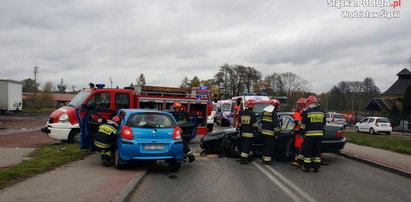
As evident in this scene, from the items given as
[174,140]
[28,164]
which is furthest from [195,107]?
[28,164]

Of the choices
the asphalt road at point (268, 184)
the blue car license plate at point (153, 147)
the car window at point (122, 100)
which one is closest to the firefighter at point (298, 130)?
the asphalt road at point (268, 184)

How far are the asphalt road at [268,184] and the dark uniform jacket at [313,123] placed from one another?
1041 millimetres

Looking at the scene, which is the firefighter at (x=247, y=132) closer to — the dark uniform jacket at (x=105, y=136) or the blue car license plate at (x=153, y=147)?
the blue car license plate at (x=153, y=147)

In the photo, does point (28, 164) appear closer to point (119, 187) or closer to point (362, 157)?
point (119, 187)

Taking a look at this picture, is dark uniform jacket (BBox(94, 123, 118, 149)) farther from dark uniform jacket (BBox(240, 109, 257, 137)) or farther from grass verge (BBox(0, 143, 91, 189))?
dark uniform jacket (BBox(240, 109, 257, 137))

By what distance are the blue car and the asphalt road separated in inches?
19.7

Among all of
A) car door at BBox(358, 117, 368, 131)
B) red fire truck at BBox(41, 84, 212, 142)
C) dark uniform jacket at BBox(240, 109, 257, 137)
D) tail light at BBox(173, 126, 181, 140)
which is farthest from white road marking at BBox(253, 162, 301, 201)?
car door at BBox(358, 117, 368, 131)

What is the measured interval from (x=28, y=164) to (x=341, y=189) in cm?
696

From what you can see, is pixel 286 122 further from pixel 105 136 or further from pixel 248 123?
pixel 105 136

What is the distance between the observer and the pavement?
533 cm

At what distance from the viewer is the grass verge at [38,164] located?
6.50m

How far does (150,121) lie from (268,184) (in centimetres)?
311

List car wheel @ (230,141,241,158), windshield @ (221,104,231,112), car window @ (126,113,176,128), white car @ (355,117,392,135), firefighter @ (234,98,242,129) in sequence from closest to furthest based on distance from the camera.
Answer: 1. car window @ (126,113,176,128)
2. firefighter @ (234,98,242,129)
3. car wheel @ (230,141,241,158)
4. white car @ (355,117,392,135)
5. windshield @ (221,104,231,112)

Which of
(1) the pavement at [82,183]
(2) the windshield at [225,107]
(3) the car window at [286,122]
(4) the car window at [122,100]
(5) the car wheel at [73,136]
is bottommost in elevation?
(1) the pavement at [82,183]
